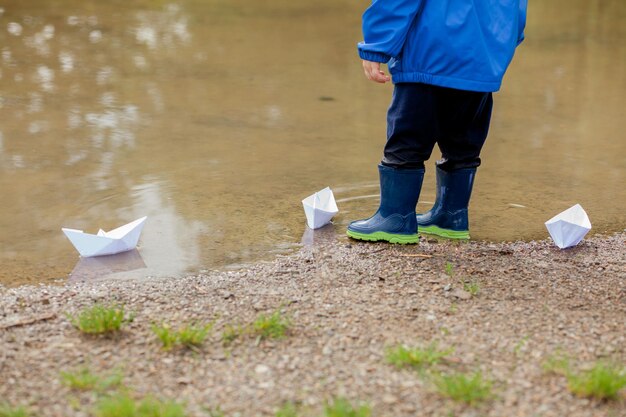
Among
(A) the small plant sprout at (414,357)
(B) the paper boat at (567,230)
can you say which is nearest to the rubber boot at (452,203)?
(B) the paper boat at (567,230)

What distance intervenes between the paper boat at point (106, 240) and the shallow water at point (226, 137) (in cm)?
5

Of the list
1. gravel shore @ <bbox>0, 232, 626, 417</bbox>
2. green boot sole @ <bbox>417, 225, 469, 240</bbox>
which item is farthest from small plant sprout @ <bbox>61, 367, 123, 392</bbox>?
green boot sole @ <bbox>417, 225, 469, 240</bbox>

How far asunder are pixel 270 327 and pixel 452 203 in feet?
5.09

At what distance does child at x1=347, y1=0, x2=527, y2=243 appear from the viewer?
12.8ft

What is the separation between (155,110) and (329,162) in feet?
5.13

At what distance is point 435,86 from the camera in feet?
13.3

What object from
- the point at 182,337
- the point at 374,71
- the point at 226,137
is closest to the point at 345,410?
the point at 182,337

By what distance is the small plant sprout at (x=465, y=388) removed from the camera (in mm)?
2699

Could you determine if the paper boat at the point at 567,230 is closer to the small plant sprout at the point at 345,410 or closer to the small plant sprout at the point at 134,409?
the small plant sprout at the point at 345,410

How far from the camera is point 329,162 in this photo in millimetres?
5527

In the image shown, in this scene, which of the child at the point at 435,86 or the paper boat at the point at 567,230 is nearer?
the child at the point at 435,86

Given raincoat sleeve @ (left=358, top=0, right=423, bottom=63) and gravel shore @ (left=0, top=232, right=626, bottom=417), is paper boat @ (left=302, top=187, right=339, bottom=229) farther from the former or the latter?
raincoat sleeve @ (left=358, top=0, right=423, bottom=63)

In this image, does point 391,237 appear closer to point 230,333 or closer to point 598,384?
point 230,333

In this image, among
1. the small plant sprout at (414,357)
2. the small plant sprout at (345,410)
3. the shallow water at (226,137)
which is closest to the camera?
the small plant sprout at (345,410)
